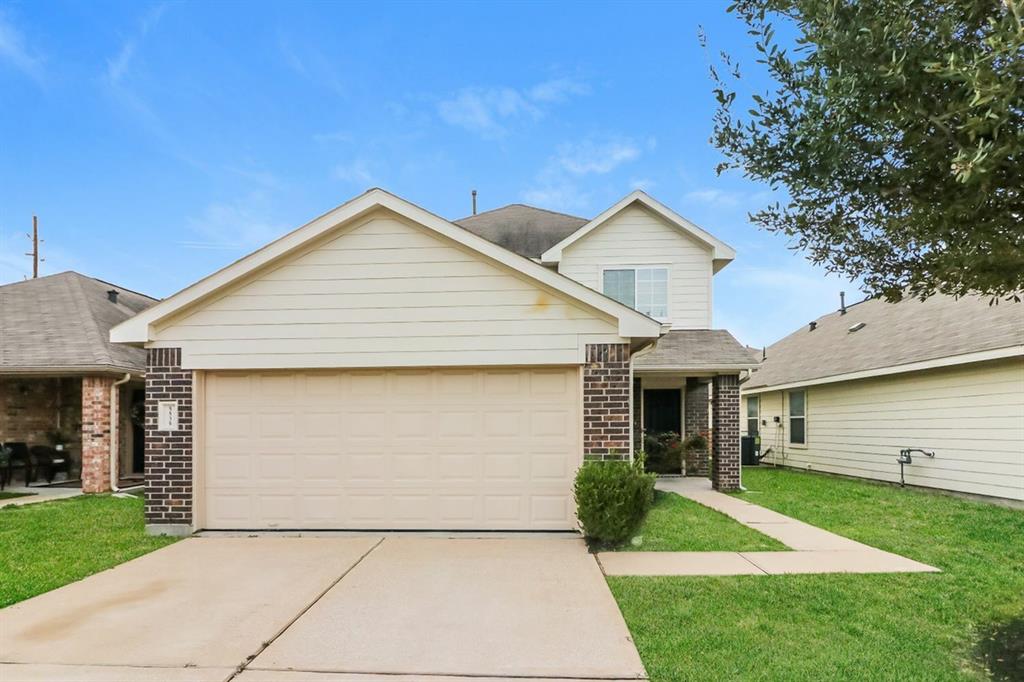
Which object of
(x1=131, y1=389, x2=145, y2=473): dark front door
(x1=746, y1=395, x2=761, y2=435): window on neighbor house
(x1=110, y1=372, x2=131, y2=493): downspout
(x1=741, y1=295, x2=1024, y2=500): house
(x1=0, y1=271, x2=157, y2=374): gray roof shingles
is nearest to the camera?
Answer: (x1=741, y1=295, x2=1024, y2=500): house

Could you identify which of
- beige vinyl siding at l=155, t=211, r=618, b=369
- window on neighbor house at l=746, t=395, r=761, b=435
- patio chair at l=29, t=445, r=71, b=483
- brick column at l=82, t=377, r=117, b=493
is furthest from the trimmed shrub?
window on neighbor house at l=746, t=395, r=761, b=435

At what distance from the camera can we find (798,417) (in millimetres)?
19719

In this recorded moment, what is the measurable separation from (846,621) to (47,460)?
16078 mm

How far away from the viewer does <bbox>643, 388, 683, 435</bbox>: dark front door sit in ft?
52.3

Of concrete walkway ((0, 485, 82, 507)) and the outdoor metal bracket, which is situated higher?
the outdoor metal bracket

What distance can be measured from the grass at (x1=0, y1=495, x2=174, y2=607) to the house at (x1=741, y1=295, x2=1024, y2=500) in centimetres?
Result: 1001

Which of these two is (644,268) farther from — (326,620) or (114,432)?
(114,432)

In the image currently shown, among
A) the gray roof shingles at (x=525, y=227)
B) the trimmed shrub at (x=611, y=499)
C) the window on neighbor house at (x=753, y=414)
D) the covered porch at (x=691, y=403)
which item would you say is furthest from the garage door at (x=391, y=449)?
the window on neighbor house at (x=753, y=414)

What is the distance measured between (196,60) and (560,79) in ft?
29.8

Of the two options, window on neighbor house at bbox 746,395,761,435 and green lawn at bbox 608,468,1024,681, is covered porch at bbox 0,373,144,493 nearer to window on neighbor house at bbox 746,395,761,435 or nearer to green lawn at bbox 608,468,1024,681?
green lawn at bbox 608,468,1024,681

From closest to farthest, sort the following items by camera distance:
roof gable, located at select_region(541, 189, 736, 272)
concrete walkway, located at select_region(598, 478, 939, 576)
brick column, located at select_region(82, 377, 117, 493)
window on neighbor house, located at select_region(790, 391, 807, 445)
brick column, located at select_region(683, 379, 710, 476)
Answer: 1. concrete walkway, located at select_region(598, 478, 939, 576)
2. brick column, located at select_region(82, 377, 117, 493)
3. roof gable, located at select_region(541, 189, 736, 272)
4. brick column, located at select_region(683, 379, 710, 476)
5. window on neighbor house, located at select_region(790, 391, 807, 445)

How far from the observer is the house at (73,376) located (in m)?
12.4

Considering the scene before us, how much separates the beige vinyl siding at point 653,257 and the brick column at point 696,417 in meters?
2.07

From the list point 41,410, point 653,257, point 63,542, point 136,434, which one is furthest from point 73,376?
point 653,257
